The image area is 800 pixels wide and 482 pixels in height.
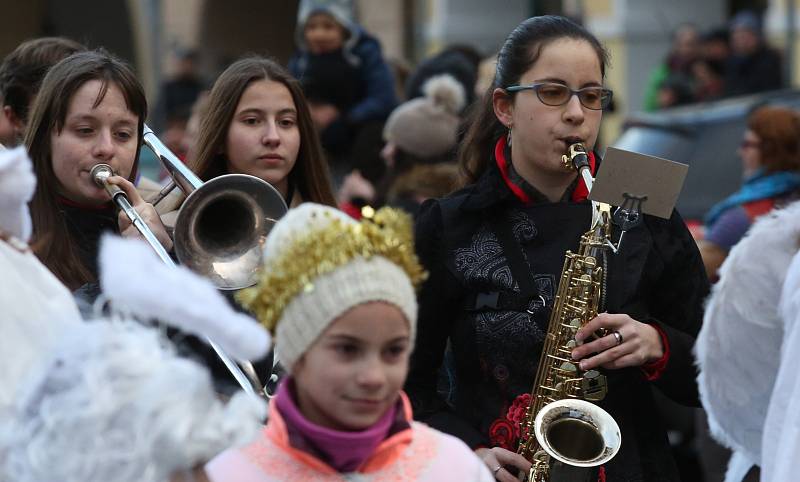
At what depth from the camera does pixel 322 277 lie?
3098 millimetres

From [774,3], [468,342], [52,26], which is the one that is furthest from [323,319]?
[52,26]

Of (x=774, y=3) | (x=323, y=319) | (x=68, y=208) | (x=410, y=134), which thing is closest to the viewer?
(x=323, y=319)

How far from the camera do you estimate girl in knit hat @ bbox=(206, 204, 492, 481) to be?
10.1ft

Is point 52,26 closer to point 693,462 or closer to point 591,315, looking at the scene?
point 693,462

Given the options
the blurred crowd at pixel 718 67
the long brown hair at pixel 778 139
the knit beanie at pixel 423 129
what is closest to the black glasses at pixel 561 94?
the knit beanie at pixel 423 129

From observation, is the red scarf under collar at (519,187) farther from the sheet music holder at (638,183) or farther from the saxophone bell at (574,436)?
the saxophone bell at (574,436)

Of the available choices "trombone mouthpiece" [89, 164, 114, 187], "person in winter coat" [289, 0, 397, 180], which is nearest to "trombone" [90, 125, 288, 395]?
"trombone mouthpiece" [89, 164, 114, 187]

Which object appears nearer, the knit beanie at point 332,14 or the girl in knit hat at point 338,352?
the girl in knit hat at point 338,352

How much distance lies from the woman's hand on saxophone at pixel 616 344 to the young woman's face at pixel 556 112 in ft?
1.48

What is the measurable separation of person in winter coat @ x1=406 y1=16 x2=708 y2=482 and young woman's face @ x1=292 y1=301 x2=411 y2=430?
98 centimetres

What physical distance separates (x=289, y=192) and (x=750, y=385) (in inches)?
59.5

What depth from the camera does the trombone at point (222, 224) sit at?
4.10 metres

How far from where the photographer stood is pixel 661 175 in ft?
13.3

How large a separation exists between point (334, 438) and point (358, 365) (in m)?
0.15
